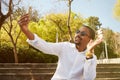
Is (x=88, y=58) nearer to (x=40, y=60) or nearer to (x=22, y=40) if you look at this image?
(x=40, y=60)

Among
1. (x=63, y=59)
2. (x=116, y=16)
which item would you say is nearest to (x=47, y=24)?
(x=116, y=16)

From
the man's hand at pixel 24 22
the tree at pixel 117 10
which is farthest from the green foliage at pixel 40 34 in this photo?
the man's hand at pixel 24 22

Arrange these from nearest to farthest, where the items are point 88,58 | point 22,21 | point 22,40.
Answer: point 22,21, point 88,58, point 22,40

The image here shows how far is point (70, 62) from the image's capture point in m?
3.06

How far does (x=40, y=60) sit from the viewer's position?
26.5m

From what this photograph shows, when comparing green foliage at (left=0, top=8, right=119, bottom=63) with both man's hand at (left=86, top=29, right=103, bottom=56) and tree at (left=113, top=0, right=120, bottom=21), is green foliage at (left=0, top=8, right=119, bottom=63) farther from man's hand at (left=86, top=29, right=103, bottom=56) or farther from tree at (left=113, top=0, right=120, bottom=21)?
man's hand at (left=86, top=29, right=103, bottom=56)

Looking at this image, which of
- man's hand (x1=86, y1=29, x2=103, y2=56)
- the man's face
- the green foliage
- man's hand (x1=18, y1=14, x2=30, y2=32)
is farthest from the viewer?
the green foliage

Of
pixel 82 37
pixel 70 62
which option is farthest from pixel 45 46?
pixel 82 37

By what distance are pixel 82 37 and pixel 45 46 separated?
454 millimetres

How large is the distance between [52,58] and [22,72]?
1415 cm

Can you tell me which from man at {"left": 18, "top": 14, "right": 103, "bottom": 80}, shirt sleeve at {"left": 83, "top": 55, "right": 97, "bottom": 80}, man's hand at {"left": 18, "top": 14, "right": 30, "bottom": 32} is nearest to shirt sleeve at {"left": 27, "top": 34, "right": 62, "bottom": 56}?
man at {"left": 18, "top": 14, "right": 103, "bottom": 80}

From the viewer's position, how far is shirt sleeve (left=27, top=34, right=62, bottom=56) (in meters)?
2.87

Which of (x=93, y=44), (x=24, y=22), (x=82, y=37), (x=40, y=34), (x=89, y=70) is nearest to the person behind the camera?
(x=24, y=22)

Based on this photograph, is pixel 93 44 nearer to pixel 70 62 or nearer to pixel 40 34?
Result: pixel 70 62
